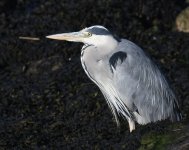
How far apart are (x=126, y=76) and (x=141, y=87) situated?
9.5 inches

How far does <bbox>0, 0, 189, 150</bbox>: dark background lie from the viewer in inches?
262

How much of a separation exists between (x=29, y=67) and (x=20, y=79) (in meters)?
0.26

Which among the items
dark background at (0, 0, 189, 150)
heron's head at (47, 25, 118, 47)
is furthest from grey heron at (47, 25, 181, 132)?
dark background at (0, 0, 189, 150)

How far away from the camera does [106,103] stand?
297 inches

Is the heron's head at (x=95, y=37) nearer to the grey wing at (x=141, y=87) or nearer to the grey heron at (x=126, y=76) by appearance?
the grey heron at (x=126, y=76)

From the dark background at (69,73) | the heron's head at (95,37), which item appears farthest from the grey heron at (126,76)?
the dark background at (69,73)

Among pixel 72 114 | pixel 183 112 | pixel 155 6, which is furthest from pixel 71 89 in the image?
pixel 155 6

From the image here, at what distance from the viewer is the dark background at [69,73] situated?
6.66 m

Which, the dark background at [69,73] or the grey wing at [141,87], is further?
the dark background at [69,73]

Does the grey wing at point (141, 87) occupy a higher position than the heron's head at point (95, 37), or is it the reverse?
the heron's head at point (95, 37)

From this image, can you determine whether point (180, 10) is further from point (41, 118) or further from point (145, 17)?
point (41, 118)

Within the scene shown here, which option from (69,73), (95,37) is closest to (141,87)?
(95,37)

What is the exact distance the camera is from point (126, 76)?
6445 millimetres

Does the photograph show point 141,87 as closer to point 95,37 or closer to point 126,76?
point 126,76
